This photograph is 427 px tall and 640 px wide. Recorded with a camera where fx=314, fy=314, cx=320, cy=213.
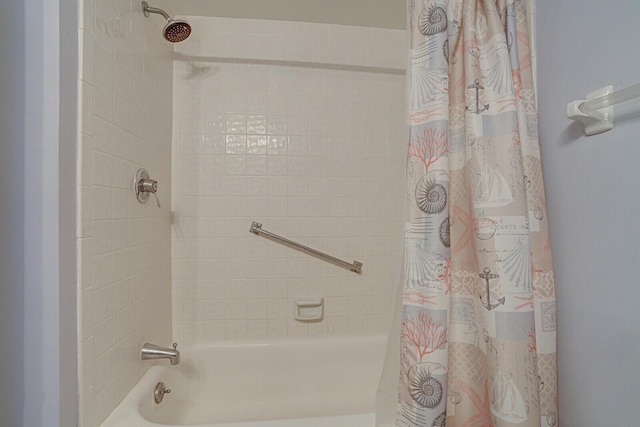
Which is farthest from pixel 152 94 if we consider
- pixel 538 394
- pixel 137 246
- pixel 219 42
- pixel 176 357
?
pixel 538 394

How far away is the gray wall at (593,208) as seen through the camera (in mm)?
635

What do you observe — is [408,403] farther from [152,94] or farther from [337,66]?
[337,66]

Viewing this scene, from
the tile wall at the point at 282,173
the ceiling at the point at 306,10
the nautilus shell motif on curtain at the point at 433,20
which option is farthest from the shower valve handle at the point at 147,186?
the nautilus shell motif on curtain at the point at 433,20

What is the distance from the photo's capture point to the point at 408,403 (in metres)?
0.76

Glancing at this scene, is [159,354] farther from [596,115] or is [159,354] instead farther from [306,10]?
[306,10]

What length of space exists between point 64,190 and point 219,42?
1133mm

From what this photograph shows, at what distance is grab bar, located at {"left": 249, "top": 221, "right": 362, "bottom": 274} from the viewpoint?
1.52m

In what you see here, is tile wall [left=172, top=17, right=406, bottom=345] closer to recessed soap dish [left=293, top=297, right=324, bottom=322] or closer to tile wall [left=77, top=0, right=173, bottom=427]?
recessed soap dish [left=293, top=297, right=324, bottom=322]

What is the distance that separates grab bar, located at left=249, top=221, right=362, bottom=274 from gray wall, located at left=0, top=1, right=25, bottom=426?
91 cm

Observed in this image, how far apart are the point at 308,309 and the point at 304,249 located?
29cm

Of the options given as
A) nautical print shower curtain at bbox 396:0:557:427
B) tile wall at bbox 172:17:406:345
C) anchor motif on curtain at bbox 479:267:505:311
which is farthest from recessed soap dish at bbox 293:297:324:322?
anchor motif on curtain at bbox 479:267:505:311

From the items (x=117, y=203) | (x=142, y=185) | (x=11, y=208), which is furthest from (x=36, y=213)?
(x=142, y=185)

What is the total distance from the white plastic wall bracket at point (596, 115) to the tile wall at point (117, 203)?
3.76 ft

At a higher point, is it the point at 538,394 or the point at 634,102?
the point at 634,102
